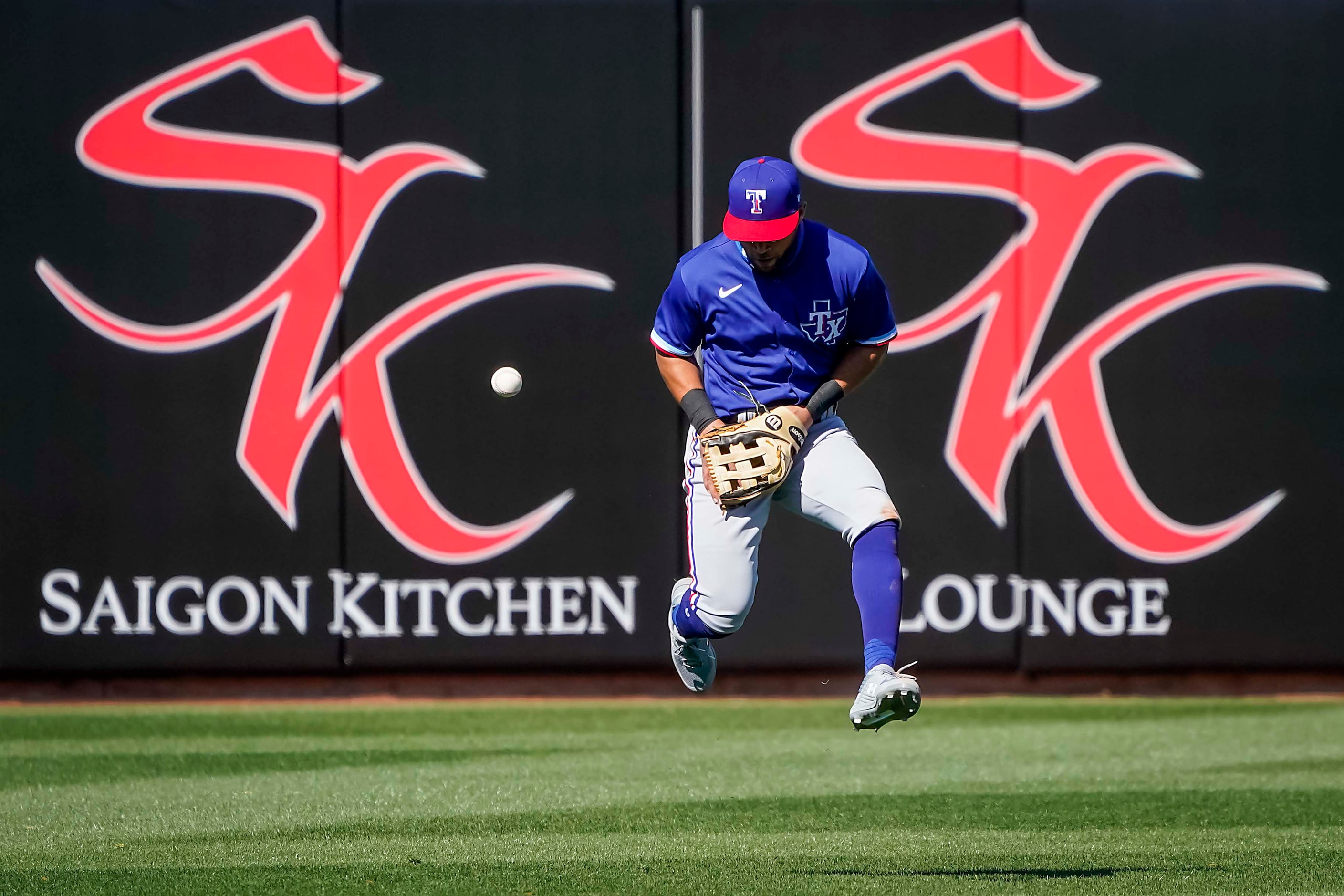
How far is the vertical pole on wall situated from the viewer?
9125mm

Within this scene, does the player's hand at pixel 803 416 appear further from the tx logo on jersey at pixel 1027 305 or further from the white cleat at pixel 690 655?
the tx logo on jersey at pixel 1027 305

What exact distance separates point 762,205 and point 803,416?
67cm

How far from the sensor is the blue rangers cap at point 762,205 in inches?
198

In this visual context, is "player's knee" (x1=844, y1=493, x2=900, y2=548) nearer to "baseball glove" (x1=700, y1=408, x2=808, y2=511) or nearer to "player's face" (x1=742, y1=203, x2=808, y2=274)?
"baseball glove" (x1=700, y1=408, x2=808, y2=511)

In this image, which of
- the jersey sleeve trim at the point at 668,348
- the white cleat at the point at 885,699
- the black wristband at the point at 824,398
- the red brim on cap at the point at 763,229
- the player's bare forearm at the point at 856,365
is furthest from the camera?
the jersey sleeve trim at the point at 668,348

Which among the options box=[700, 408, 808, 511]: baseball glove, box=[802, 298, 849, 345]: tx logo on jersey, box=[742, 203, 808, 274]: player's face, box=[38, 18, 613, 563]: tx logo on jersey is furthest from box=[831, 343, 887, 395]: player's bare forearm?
box=[38, 18, 613, 563]: tx logo on jersey

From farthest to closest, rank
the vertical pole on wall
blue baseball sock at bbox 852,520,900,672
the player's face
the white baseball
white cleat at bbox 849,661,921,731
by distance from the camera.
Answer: the vertical pole on wall
the white baseball
the player's face
blue baseball sock at bbox 852,520,900,672
white cleat at bbox 849,661,921,731

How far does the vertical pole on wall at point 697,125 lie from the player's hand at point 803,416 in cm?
395

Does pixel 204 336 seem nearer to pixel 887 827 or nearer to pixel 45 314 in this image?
pixel 45 314

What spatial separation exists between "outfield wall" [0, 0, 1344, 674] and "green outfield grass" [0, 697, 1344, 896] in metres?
0.57

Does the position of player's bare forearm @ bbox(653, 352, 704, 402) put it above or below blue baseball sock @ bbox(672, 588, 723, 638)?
above

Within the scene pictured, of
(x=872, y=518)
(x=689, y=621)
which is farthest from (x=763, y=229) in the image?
(x=689, y=621)

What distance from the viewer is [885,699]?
470cm

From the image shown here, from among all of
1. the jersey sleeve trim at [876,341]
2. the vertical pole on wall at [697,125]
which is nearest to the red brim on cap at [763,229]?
the jersey sleeve trim at [876,341]
